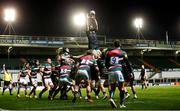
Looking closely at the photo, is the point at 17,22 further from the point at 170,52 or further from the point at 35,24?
the point at 170,52

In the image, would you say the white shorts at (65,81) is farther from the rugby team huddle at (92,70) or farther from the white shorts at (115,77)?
the white shorts at (115,77)

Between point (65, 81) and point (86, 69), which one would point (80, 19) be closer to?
point (65, 81)

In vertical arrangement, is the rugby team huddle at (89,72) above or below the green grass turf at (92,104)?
above

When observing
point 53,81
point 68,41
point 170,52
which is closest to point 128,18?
point 170,52

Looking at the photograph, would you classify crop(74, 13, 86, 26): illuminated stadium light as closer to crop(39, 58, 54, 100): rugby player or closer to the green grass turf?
crop(39, 58, 54, 100): rugby player

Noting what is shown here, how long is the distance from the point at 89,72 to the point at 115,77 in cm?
293

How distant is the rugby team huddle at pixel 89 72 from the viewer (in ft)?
46.7

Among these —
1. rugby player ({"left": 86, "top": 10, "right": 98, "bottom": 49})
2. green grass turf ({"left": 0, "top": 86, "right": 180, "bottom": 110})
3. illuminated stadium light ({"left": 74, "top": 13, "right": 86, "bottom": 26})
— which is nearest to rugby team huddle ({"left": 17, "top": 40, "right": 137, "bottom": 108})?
rugby player ({"left": 86, "top": 10, "right": 98, "bottom": 49})

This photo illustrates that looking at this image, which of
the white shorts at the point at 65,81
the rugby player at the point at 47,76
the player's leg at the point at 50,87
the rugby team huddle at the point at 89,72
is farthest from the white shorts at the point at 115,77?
the rugby player at the point at 47,76

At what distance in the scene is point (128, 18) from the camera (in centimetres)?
7775

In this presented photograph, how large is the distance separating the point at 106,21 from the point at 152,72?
2273 cm

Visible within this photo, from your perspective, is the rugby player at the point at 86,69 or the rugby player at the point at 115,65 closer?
the rugby player at the point at 115,65

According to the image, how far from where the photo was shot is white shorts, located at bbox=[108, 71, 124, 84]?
14.0 m

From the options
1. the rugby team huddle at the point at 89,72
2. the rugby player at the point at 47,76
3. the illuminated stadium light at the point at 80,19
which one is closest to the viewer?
the rugby team huddle at the point at 89,72
